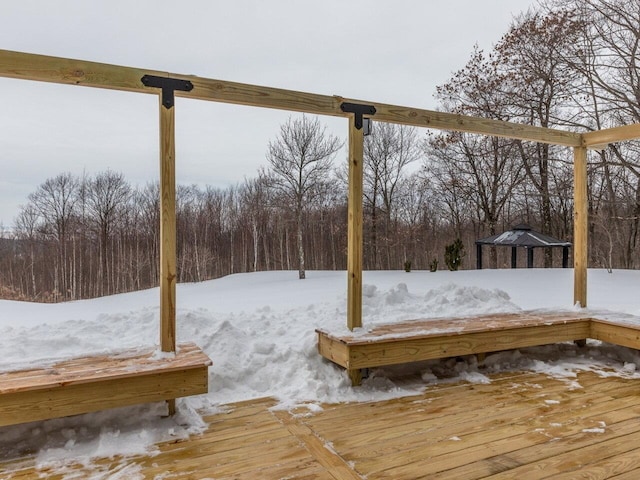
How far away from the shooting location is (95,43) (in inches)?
169

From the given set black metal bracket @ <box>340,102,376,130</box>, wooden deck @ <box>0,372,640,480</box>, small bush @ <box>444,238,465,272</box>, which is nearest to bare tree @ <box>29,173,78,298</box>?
wooden deck @ <box>0,372,640,480</box>

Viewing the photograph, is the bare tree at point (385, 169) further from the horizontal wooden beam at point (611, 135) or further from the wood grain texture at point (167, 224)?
the wood grain texture at point (167, 224)

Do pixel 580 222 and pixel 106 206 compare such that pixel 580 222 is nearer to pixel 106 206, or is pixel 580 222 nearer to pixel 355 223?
pixel 355 223

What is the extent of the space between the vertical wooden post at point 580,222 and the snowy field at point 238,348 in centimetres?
25

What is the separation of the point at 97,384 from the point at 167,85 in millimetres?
1657

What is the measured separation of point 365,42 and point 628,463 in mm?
6228

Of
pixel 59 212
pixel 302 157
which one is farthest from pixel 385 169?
pixel 59 212

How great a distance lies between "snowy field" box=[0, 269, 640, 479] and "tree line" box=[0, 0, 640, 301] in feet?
1.42

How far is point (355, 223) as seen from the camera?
3010mm

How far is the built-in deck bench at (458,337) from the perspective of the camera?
2.77 meters

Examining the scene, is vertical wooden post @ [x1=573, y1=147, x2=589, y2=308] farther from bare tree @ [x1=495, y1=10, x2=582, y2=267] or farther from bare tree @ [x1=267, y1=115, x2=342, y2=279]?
bare tree @ [x1=495, y1=10, x2=582, y2=267]

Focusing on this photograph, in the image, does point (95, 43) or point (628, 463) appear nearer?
point (628, 463)

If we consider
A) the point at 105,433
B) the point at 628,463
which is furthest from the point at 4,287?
the point at 628,463

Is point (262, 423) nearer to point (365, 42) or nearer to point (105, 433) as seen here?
point (105, 433)
